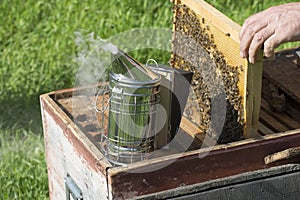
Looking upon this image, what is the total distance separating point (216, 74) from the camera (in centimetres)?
297

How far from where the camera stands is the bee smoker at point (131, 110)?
2.58m

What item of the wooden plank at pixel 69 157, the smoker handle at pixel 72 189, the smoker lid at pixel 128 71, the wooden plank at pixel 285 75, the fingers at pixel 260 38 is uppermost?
the fingers at pixel 260 38

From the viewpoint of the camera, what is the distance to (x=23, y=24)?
19.3 ft

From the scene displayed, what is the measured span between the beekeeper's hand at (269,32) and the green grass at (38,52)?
189 cm

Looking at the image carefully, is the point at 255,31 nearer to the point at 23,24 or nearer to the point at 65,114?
the point at 65,114

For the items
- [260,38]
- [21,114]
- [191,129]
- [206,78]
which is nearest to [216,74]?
[206,78]

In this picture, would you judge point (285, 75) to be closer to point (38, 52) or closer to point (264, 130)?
point (264, 130)

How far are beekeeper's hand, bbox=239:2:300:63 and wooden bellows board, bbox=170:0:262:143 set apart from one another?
0.06 metres

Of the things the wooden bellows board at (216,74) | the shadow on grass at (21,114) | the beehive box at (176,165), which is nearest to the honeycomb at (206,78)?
the wooden bellows board at (216,74)

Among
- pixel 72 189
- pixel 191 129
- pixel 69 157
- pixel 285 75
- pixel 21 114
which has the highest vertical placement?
pixel 285 75

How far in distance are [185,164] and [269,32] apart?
603 mm

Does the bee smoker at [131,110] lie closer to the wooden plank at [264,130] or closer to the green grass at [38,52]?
the wooden plank at [264,130]

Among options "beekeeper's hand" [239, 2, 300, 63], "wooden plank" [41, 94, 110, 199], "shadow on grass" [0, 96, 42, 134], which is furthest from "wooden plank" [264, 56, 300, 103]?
"shadow on grass" [0, 96, 42, 134]

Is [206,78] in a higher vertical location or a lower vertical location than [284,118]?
higher
